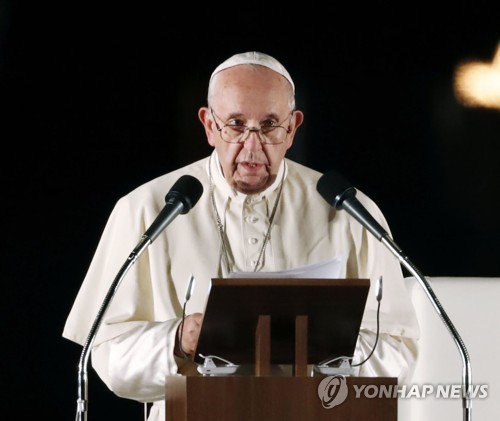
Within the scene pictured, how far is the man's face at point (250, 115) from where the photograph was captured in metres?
3.99

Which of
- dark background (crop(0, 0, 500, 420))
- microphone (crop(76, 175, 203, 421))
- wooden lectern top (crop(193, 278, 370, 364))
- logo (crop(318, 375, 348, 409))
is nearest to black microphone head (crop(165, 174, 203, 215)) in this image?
microphone (crop(76, 175, 203, 421))

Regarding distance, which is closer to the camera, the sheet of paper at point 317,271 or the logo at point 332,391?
the logo at point 332,391

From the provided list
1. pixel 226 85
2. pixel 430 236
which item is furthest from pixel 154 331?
pixel 430 236

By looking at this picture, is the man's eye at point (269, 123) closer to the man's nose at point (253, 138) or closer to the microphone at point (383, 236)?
the man's nose at point (253, 138)

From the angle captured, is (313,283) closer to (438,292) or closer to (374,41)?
(438,292)

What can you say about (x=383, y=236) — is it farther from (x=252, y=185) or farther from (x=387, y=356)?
(x=252, y=185)

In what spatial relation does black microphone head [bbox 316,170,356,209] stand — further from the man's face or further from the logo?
the logo

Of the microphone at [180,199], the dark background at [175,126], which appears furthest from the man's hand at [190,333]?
the dark background at [175,126]

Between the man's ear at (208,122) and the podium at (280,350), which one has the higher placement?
the man's ear at (208,122)

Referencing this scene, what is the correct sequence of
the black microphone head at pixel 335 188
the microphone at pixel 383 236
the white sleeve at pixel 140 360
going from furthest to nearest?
1. the white sleeve at pixel 140 360
2. the black microphone head at pixel 335 188
3. the microphone at pixel 383 236

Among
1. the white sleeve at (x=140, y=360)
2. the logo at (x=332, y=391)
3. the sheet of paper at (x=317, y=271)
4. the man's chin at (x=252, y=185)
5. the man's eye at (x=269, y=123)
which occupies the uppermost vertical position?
the man's eye at (x=269, y=123)

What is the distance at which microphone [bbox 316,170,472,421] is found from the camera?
3.32 m

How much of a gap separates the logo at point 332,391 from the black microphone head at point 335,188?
0.64 meters

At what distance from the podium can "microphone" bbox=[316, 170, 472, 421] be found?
27 centimetres
